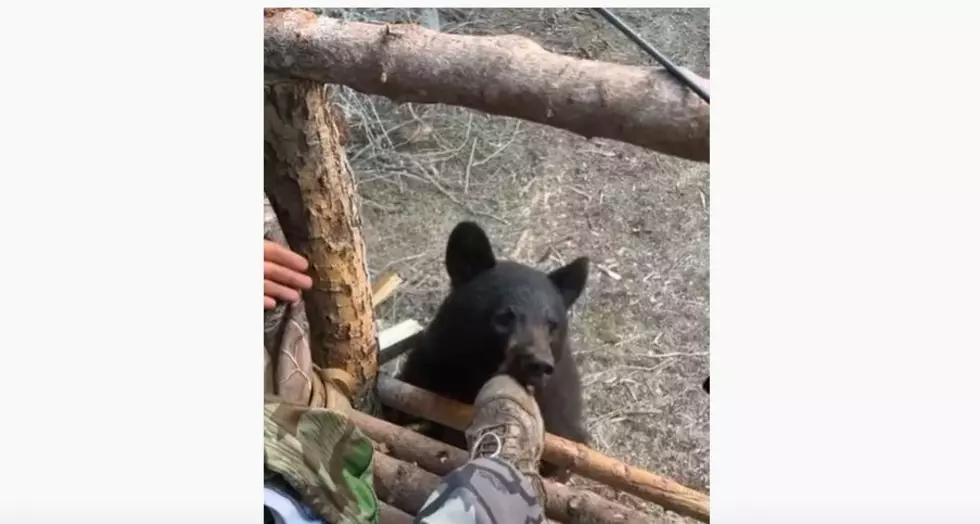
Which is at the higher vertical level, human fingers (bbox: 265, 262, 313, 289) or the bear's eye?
human fingers (bbox: 265, 262, 313, 289)

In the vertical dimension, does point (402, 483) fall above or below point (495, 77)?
below

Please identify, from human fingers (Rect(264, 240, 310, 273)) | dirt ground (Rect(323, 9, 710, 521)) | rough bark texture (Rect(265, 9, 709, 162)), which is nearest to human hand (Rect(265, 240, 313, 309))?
human fingers (Rect(264, 240, 310, 273))

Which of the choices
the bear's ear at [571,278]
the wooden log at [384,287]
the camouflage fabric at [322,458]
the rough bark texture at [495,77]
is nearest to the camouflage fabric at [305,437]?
the camouflage fabric at [322,458]

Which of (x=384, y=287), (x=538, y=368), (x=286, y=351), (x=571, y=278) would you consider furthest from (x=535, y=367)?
(x=286, y=351)

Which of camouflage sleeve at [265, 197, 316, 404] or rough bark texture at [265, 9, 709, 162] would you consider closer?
rough bark texture at [265, 9, 709, 162]

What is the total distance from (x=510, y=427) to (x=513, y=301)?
165 mm

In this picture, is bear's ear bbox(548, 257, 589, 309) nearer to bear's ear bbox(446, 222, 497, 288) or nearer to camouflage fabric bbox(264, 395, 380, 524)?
bear's ear bbox(446, 222, 497, 288)

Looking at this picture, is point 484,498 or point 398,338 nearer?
point 484,498

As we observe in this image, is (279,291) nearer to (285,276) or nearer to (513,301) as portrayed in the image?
(285,276)

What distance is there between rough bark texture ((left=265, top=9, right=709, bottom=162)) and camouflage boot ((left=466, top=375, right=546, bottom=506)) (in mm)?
349

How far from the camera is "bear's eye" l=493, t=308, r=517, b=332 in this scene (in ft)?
4.75

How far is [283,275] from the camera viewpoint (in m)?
1.47
